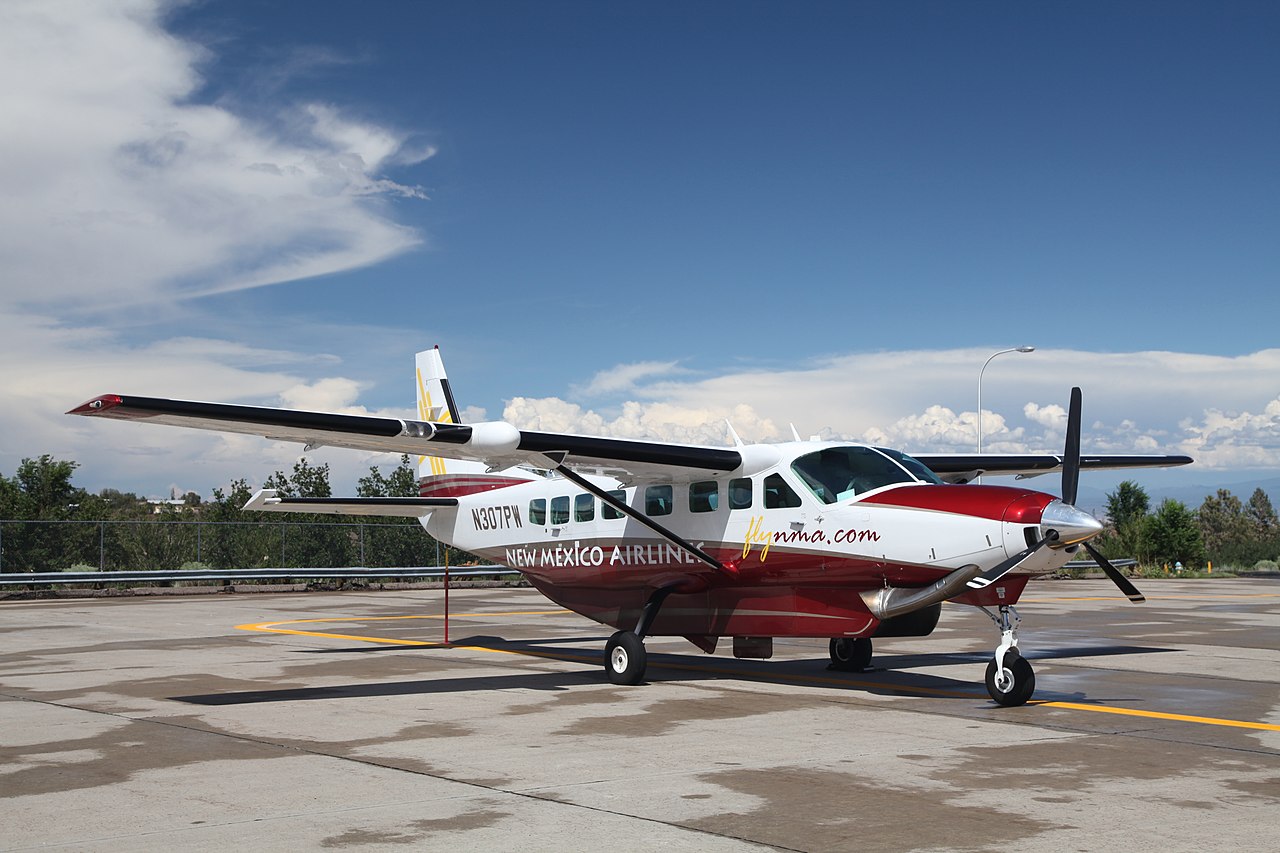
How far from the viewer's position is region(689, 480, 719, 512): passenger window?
14.8m

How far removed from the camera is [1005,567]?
1143 centimetres

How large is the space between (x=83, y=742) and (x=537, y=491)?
865 cm

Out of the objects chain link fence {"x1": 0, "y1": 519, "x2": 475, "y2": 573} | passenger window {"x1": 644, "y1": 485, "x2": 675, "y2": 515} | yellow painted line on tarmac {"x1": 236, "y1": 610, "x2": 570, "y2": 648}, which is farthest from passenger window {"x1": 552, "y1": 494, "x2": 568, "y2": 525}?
chain link fence {"x1": 0, "y1": 519, "x2": 475, "y2": 573}

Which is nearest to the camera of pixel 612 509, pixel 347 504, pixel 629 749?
pixel 629 749

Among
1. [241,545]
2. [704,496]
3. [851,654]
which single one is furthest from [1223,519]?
[704,496]

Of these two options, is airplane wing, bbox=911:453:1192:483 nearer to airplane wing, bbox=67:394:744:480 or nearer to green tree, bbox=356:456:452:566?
airplane wing, bbox=67:394:744:480

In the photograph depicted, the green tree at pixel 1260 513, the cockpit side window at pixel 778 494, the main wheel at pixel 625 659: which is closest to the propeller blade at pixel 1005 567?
the cockpit side window at pixel 778 494

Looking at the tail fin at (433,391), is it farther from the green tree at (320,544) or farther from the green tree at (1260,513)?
the green tree at (1260,513)

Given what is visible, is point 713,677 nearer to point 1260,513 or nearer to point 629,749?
point 629,749

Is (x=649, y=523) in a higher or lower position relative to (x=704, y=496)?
lower

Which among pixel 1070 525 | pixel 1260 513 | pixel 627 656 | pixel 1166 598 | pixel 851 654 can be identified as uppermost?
pixel 1260 513

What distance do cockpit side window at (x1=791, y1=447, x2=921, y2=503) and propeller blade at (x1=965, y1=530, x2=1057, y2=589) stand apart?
1.71 metres

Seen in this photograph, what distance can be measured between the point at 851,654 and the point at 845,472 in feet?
10.4

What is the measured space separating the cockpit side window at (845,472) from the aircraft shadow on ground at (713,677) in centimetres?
232
